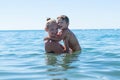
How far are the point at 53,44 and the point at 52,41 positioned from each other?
97mm

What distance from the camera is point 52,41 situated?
32.3 ft

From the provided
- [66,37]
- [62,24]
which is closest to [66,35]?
[66,37]

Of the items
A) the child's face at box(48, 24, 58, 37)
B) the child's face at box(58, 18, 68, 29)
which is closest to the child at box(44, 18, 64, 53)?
the child's face at box(48, 24, 58, 37)

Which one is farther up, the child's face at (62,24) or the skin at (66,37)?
the child's face at (62,24)

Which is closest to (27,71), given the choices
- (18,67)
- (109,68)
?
(18,67)

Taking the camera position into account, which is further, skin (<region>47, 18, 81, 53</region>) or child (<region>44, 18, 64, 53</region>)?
skin (<region>47, 18, 81, 53</region>)

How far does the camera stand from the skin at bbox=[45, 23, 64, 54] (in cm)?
953

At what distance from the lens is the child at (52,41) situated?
9461 mm

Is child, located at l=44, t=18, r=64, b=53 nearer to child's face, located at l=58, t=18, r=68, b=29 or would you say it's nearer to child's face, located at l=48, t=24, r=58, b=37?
child's face, located at l=48, t=24, r=58, b=37

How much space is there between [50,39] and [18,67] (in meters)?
1.98

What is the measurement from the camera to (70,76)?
650 cm

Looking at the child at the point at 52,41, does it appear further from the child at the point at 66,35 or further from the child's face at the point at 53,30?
the child at the point at 66,35

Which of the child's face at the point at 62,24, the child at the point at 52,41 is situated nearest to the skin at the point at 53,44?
the child at the point at 52,41

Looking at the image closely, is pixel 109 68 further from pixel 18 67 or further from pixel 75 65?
pixel 18 67
